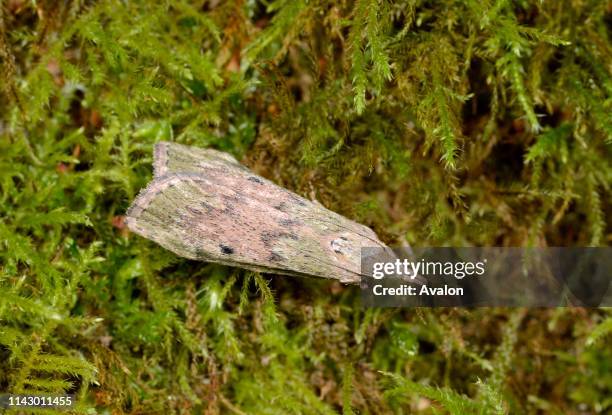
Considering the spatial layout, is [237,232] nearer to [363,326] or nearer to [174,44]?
[363,326]

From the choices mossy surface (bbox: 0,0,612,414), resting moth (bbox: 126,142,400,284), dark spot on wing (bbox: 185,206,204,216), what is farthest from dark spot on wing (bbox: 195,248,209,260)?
mossy surface (bbox: 0,0,612,414)

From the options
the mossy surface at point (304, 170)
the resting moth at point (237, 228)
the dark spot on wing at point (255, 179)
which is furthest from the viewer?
the mossy surface at point (304, 170)

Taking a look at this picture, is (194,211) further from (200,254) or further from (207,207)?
(200,254)

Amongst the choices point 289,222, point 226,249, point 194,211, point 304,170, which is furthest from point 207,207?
point 304,170

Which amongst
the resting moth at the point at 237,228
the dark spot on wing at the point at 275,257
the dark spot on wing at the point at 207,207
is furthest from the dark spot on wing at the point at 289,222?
the dark spot on wing at the point at 207,207

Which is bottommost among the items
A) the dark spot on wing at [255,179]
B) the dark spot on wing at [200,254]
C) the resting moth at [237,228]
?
the dark spot on wing at [200,254]

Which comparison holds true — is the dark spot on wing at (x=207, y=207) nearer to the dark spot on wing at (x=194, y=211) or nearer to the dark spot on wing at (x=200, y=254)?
the dark spot on wing at (x=194, y=211)

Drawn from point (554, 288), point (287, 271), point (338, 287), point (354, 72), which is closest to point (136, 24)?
point (354, 72)

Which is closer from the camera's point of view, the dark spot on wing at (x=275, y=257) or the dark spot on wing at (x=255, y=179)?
the dark spot on wing at (x=275, y=257)
